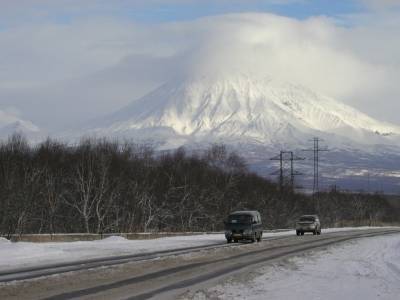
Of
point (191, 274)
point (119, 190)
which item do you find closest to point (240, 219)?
point (191, 274)

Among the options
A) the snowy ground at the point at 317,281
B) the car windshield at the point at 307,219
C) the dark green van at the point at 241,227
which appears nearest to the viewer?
the snowy ground at the point at 317,281

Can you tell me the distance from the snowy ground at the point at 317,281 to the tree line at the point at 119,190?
2494 cm

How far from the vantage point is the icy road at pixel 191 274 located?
57.4 feet

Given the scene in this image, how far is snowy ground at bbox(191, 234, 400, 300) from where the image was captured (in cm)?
1795

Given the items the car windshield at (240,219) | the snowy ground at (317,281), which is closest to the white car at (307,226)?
the car windshield at (240,219)

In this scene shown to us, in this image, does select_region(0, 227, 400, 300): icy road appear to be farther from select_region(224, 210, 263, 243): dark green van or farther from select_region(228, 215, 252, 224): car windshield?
select_region(228, 215, 252, 224): car windshield

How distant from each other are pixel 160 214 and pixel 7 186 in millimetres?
23514

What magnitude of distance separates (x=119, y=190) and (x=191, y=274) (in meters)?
48.3

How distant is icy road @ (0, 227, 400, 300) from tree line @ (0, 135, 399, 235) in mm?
19940

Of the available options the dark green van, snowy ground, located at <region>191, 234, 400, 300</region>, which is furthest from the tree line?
snowy ground, located at <region>191, 234, 400, 300</region>

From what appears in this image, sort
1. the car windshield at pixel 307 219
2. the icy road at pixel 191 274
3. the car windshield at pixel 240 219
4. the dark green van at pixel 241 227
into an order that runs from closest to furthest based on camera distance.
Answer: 1. the icy road at pixel 191 274
2. the dark green van at pixel 241 227
3. the car windshield at pixel 240 219
4. the car windshield at pixel 307 219

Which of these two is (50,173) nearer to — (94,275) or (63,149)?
(63,149)

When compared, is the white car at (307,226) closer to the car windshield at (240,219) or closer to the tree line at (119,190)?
the tree line at (119,190)

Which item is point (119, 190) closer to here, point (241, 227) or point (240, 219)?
point (240, 219)
